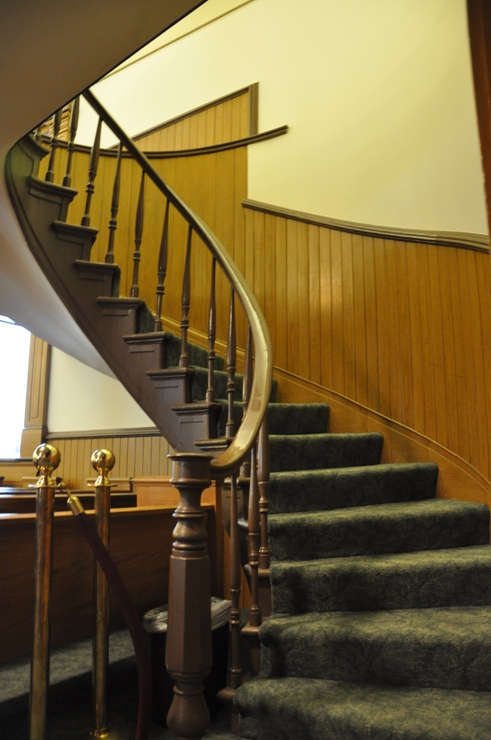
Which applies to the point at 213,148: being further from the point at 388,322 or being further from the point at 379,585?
the point at 379,585

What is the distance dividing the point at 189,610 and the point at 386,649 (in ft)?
2.21

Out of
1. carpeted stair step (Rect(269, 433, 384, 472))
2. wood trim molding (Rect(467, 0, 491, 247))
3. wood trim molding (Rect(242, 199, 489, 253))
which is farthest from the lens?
wood trim molding (Rect(242, 199, 489, 253))

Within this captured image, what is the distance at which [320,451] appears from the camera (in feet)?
7.96

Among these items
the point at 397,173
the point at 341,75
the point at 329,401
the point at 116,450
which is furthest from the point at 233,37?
the point at 116,450

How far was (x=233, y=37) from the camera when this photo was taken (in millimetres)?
4016

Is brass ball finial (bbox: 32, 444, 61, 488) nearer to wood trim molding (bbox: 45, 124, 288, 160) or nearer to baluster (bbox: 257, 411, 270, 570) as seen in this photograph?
baluster (bbox: 257, 411, 270, 570)

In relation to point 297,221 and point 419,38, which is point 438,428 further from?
point 419,38

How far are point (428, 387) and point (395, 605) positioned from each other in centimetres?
122

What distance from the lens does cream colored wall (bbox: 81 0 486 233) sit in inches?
109

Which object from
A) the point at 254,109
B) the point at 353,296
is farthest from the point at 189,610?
the point at 254,109

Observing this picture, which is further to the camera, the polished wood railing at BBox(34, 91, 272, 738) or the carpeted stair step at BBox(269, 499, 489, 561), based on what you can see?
the carpeted stair step at BBox(269, 499, 489, 561)

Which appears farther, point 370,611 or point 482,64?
point 370,611

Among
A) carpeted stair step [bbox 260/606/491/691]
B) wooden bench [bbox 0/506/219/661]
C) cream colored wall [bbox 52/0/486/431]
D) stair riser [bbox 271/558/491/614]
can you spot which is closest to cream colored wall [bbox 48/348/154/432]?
cream colored wall [bbox 52/0/486/431]

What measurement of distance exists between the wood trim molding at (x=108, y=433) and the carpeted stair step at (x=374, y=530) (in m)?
1.83
